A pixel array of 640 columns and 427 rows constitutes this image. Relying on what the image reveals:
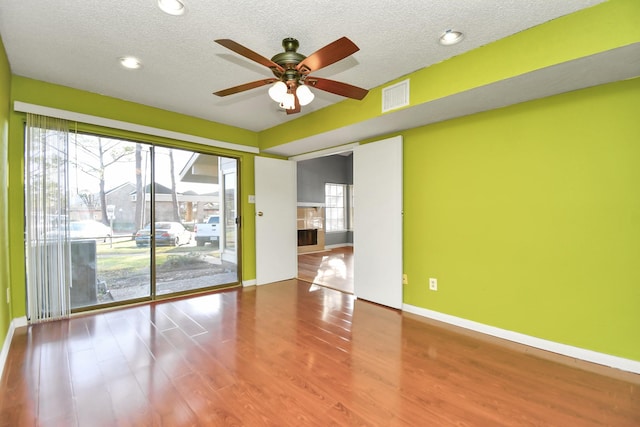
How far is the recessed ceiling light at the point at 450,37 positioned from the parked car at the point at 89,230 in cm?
401

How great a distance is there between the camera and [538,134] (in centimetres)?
248

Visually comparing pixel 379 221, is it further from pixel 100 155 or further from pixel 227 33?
pixel 100 155

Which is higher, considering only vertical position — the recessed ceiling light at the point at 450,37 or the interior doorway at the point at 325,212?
the recessed ceiling light at the point at 450,37

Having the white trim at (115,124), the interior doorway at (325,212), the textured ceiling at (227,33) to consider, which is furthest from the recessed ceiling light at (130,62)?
the interior doorway at (325,212)

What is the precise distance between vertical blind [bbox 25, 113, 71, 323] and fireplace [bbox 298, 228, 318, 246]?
5.38 metres

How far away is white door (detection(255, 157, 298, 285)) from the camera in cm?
459

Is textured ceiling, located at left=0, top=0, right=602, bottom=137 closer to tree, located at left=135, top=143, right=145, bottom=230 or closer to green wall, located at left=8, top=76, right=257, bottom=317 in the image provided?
green wall, located at left=8, top=76, right=257, bottom=317

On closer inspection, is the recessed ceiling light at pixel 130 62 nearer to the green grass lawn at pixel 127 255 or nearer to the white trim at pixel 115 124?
the white trim at pixel 115 124

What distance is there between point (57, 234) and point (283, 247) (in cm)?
289

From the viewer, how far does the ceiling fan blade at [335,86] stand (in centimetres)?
198

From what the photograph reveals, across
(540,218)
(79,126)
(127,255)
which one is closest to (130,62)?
(79,126)

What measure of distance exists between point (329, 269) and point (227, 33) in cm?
459

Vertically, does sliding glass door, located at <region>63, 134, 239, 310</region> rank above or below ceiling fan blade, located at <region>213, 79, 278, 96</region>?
below

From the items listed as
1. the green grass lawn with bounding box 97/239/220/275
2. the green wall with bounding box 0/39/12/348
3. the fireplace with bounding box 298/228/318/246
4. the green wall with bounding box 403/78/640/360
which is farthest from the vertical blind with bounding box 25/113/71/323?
the fireplace with bounding box 298/228/318/246
